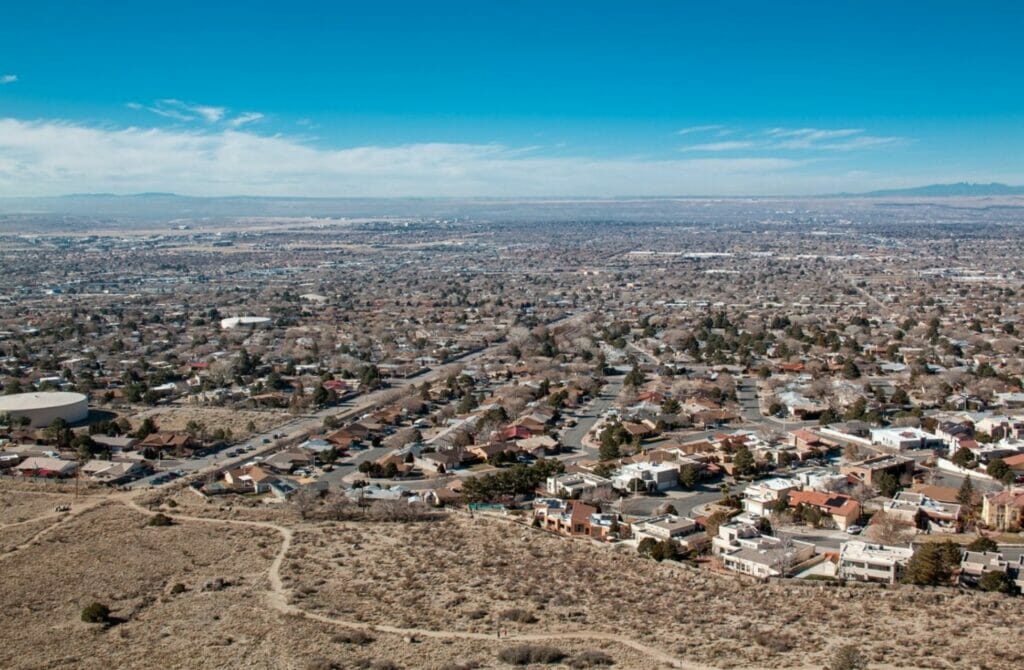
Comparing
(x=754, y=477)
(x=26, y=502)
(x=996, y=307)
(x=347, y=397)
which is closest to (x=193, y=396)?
(x=347, y=397)

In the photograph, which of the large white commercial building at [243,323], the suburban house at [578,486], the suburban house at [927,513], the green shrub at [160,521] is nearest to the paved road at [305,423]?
the green shrub at [160,521]

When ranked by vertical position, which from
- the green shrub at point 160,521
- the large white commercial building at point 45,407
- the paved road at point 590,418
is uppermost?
the large white commercial building at point 45,407

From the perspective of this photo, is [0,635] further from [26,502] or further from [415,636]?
[26,502]

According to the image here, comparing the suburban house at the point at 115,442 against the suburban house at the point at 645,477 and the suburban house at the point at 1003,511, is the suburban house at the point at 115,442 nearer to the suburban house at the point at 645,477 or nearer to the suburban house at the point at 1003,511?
the suburban house at the point at 645,477

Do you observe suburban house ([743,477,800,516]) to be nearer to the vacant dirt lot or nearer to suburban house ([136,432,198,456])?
the vacant dirt lot

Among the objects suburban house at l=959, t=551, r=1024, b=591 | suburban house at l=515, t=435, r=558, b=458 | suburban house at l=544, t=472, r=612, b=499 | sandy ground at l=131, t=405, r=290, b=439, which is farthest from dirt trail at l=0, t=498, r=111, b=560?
suburban house at l=959, t=551, r=1024, b=591
